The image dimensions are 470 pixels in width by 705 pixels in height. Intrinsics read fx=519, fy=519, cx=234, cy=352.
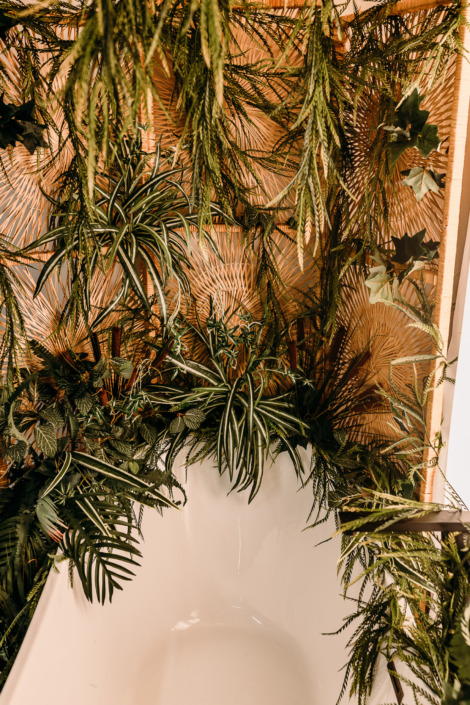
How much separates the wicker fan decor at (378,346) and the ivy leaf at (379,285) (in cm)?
19

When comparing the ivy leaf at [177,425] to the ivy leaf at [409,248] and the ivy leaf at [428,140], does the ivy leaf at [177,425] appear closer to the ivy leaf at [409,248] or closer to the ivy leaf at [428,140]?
the ivy leaf at [409,248]

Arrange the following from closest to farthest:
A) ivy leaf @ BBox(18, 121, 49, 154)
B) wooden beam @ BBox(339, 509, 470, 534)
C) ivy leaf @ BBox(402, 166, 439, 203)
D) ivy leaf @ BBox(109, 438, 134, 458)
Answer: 1. wooden beam @ BBox(339, 509, 470, 534)
2. ivy leaf @ BBox(402, 166, 439, 203)
3. ivy leaf @ BBox(18, 121, 49, 154)
4. ivy leaf @ BBox(109, 438, 134, 458)

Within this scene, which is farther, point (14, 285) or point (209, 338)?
point (209, 338)

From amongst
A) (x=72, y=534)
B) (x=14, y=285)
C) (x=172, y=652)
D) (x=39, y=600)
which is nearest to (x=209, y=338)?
(x=14, y=285)

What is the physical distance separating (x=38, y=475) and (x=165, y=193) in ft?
2.97

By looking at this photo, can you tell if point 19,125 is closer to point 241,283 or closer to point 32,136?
point 32,136

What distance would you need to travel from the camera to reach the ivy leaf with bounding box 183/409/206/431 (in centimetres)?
168

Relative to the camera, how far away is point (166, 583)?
177 centimetres

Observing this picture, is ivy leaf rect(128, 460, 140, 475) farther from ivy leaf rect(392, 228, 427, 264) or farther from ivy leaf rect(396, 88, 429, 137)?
ivy leaf rect(396, 88, 429, 137)

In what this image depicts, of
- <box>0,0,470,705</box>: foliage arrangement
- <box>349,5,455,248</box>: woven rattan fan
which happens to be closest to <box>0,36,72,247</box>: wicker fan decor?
<box>0,0,470,705</box>: foliage arrangement

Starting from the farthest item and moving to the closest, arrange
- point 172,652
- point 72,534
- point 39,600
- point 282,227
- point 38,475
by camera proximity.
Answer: point 282,227, point 172,652, point 38,475, point 72,534, point 39,600

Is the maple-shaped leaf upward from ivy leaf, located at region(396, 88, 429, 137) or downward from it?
downward

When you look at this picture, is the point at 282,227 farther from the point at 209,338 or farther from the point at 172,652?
the point at 172,652

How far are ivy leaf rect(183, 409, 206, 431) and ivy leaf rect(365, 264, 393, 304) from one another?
0.67 m
